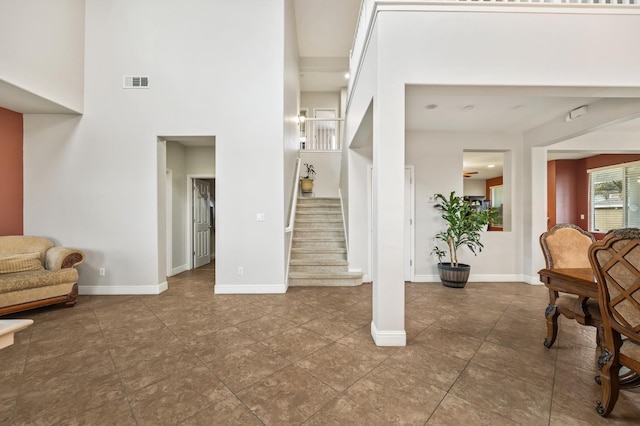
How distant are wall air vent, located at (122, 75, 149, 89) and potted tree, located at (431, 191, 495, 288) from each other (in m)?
5.18

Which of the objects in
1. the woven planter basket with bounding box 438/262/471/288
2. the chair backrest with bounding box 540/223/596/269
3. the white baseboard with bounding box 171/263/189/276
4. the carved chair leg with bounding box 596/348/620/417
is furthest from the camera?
the white baseboard with bounding box 171/263/189/276

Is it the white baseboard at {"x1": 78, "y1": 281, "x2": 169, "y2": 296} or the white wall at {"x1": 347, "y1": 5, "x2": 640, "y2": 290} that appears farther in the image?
the white baseboard at {"x1": 78, "y1": 281, "x2": 169, "y2": 296}

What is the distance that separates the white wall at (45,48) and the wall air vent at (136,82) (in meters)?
0.63

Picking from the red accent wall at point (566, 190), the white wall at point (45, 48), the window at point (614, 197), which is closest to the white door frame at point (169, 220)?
the white wall at point (45, 48)

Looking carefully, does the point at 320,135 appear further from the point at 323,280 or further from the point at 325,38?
the point at 323,280

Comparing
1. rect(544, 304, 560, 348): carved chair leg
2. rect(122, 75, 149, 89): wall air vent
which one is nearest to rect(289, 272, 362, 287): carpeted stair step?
rect(544, 304, 560, 348): carved chair leg

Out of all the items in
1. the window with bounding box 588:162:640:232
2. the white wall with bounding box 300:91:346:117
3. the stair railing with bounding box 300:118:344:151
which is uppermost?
the white wall with bounding box 300:91:346:117

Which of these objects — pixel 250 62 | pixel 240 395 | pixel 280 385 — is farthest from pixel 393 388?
pixel 250 62

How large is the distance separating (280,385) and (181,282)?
11.7ft

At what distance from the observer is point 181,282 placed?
4625mm

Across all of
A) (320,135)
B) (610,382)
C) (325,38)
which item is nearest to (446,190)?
(610,382)

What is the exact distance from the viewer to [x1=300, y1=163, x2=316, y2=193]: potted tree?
679 centimetres

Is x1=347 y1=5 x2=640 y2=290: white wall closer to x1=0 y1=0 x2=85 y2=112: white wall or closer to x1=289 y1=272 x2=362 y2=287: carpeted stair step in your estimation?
→ x1=289 y1=272 x2=362 y2=287: carpeted stair step

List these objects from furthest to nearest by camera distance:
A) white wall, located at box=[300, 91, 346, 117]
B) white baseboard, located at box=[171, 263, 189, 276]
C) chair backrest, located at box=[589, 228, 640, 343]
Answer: white wall, located at box=[300, 91, 346, 117]
white baseboard, located at box=[171, 263, 189, 276]
chair backrest, located at box=[589, 228, 640, 343]
